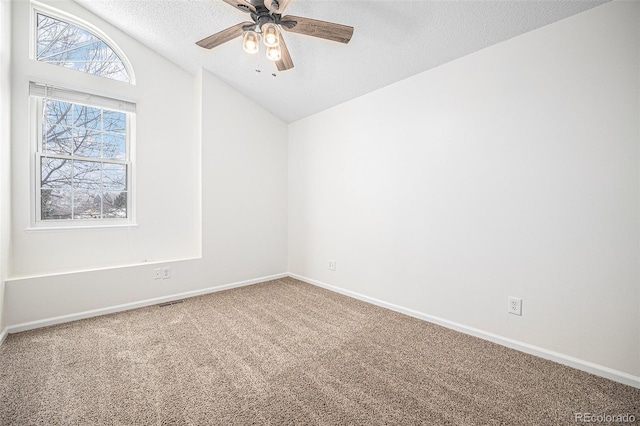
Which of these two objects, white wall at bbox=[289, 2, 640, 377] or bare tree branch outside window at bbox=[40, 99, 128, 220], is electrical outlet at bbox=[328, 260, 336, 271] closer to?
white wall at bbox=[289, 2, 640, 377]

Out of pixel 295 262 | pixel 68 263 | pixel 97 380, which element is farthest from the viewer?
pixel 295 262

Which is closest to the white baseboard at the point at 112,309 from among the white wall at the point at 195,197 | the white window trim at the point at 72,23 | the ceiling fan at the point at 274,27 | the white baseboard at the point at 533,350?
the white wall at the point at 195,197

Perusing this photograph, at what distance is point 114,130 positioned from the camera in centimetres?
327

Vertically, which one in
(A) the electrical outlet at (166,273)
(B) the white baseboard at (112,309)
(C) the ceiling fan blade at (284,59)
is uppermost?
(C) the ceiling fan blade at (284,59)

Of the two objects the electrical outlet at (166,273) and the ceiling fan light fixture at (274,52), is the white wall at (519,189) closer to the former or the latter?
the ceiling fan light fixture at (274,52)

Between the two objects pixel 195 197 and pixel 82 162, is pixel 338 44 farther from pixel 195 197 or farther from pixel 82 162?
pixel 82 162

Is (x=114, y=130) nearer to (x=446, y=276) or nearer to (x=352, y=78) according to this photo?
(x=352, y=78)

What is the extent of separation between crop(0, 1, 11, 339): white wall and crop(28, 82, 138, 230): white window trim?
0.21 metres

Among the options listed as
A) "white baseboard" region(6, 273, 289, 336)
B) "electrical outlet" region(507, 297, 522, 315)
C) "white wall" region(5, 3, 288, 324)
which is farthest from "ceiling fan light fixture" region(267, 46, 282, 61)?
"white baseboard" region(6, 273, 289, 336)

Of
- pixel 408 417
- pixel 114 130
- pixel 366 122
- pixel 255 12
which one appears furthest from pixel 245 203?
pixel 408 417

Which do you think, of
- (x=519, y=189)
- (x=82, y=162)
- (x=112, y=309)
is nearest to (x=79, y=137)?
(x=82, y=162)

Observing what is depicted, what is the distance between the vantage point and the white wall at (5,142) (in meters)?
2.35

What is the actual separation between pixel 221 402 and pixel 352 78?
3079mm

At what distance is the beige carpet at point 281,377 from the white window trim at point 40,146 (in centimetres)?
110
